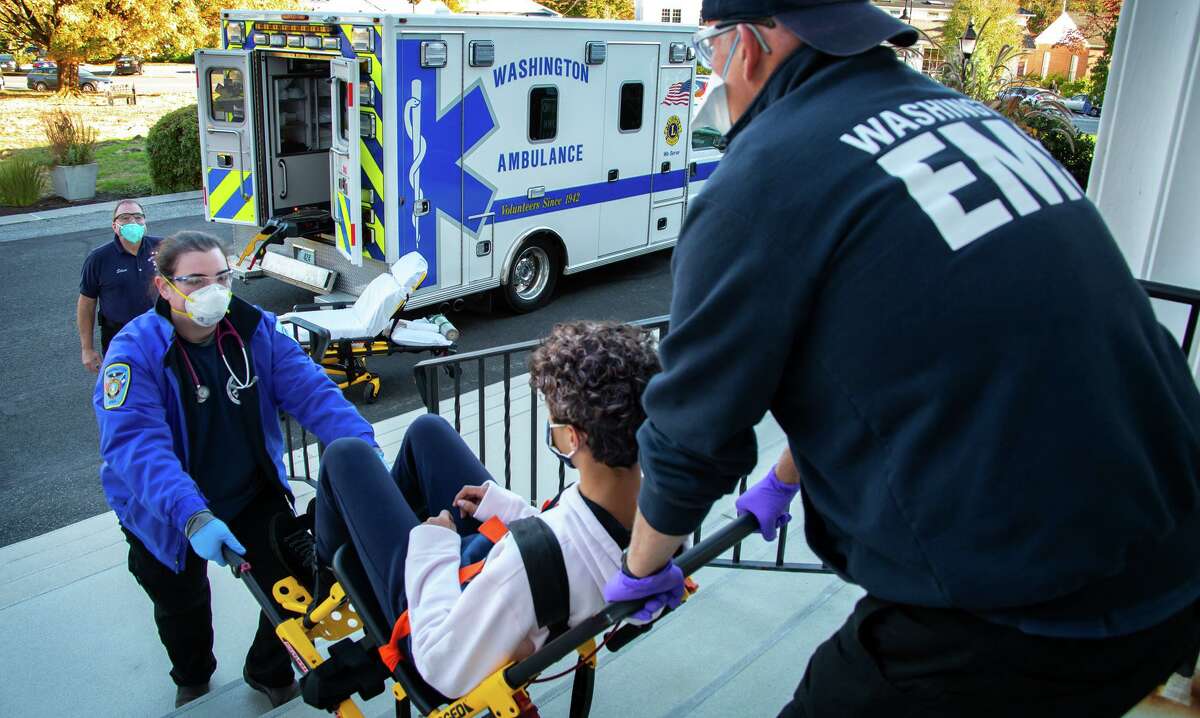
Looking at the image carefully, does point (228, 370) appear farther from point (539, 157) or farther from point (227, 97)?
point (227, 97)

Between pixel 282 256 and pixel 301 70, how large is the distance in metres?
1.78

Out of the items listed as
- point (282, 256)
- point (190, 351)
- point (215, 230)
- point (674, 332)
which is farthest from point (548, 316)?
point (674, 332)

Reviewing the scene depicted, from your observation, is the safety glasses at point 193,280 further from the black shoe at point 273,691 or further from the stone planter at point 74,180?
the stone planter at point 74,180

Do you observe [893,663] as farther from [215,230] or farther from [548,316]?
[215,230]

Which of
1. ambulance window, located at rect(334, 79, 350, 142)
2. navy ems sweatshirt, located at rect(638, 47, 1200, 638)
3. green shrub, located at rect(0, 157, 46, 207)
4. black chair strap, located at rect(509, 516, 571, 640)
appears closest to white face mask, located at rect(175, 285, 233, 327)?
black chair strap, located at rect(509, 516, 571, 640)

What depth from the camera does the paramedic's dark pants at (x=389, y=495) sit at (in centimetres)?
241

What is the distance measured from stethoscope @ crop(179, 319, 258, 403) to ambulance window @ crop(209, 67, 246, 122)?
656cm

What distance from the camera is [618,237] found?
424 inches

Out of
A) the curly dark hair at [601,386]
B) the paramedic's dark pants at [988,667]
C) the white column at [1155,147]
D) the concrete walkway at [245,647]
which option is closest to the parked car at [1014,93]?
the concrete walkway at [245,647]

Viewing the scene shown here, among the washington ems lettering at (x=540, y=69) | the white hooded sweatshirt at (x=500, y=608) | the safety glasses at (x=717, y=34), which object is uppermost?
the safety glasses at (x=717, y=34)

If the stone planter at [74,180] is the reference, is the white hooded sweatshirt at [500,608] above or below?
above

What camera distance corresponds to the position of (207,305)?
3.08 metres

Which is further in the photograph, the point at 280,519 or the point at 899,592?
the point at 280,519

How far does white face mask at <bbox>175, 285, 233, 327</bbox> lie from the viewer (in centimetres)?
307
